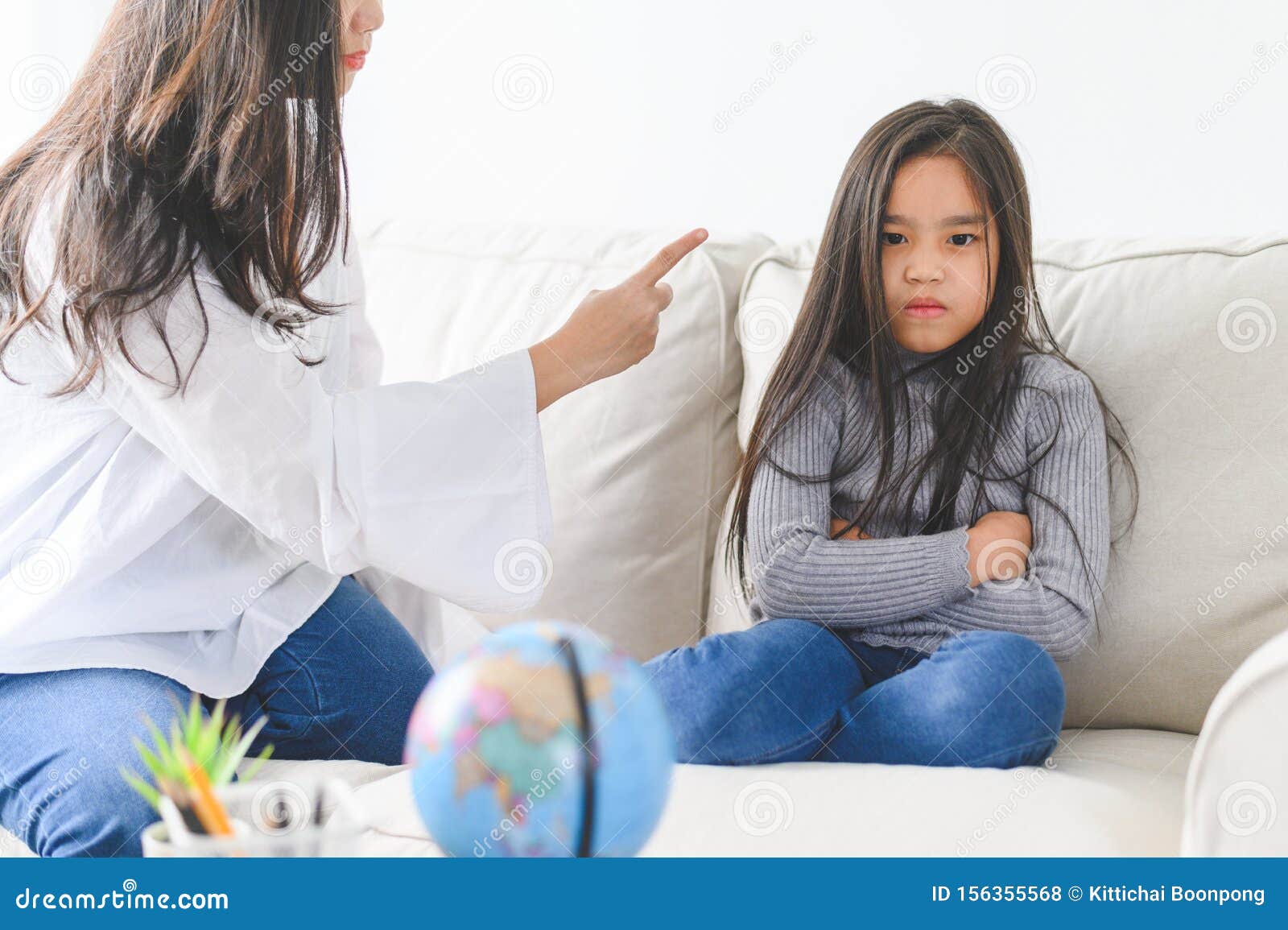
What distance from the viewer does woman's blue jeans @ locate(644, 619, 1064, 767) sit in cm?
96

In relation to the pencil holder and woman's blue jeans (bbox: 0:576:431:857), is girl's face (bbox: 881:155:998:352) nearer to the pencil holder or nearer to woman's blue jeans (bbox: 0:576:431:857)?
woman's blue jeans (bbox: 0:576:431:857)

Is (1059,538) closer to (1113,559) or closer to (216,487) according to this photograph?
(1113,559)

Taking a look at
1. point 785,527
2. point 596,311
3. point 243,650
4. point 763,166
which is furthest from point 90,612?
point 763,166

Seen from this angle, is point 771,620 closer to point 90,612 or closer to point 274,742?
point 274,742

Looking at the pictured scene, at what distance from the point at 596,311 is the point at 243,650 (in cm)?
45

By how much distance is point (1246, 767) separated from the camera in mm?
654

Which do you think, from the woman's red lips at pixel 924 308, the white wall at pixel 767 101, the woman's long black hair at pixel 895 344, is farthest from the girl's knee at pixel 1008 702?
the white wall at pixel 767 101

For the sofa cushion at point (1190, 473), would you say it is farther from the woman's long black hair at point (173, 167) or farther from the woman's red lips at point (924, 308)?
the woman's long black hair at point (173, 167)

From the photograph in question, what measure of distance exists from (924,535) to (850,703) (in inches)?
7.0

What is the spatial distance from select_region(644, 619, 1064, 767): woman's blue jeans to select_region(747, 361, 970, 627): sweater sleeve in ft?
0.17

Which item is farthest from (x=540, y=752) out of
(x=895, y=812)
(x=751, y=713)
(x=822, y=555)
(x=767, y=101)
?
(x=767, y=101)

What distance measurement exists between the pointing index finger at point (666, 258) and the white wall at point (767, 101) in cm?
54

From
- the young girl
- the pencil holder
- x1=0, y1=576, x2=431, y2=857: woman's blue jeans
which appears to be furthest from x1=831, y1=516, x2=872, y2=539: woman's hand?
the pencil holder

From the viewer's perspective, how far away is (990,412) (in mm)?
1179
